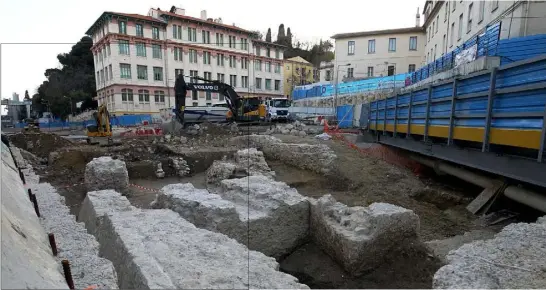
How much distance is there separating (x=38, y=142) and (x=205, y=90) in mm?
8445

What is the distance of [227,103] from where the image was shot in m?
17.7

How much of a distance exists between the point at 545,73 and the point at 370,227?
3028 millimetres

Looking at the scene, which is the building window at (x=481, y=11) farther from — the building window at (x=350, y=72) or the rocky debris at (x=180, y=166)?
the building window at (x=350, y=72)

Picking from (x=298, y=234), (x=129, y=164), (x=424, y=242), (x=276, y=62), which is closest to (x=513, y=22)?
(x=276, y=62)

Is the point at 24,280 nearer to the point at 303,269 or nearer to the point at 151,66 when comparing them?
the point at 303,269

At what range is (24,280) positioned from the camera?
56.8 inches

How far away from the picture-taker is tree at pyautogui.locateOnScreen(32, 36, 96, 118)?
20984mm

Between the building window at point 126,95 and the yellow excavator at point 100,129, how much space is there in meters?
4.85

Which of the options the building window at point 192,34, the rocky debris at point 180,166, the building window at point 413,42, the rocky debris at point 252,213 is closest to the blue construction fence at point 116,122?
the rocky debris at point 180,166

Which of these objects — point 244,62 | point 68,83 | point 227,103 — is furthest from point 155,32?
point 68,83

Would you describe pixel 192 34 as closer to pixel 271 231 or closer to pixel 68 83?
pixel 271 231

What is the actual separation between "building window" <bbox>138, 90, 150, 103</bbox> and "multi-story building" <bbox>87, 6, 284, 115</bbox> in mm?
34

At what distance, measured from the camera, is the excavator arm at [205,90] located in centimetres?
1488

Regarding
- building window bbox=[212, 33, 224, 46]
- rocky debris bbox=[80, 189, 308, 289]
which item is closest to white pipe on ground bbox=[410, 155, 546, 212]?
rocky debris bbox=[80, 189, 308, 289]
